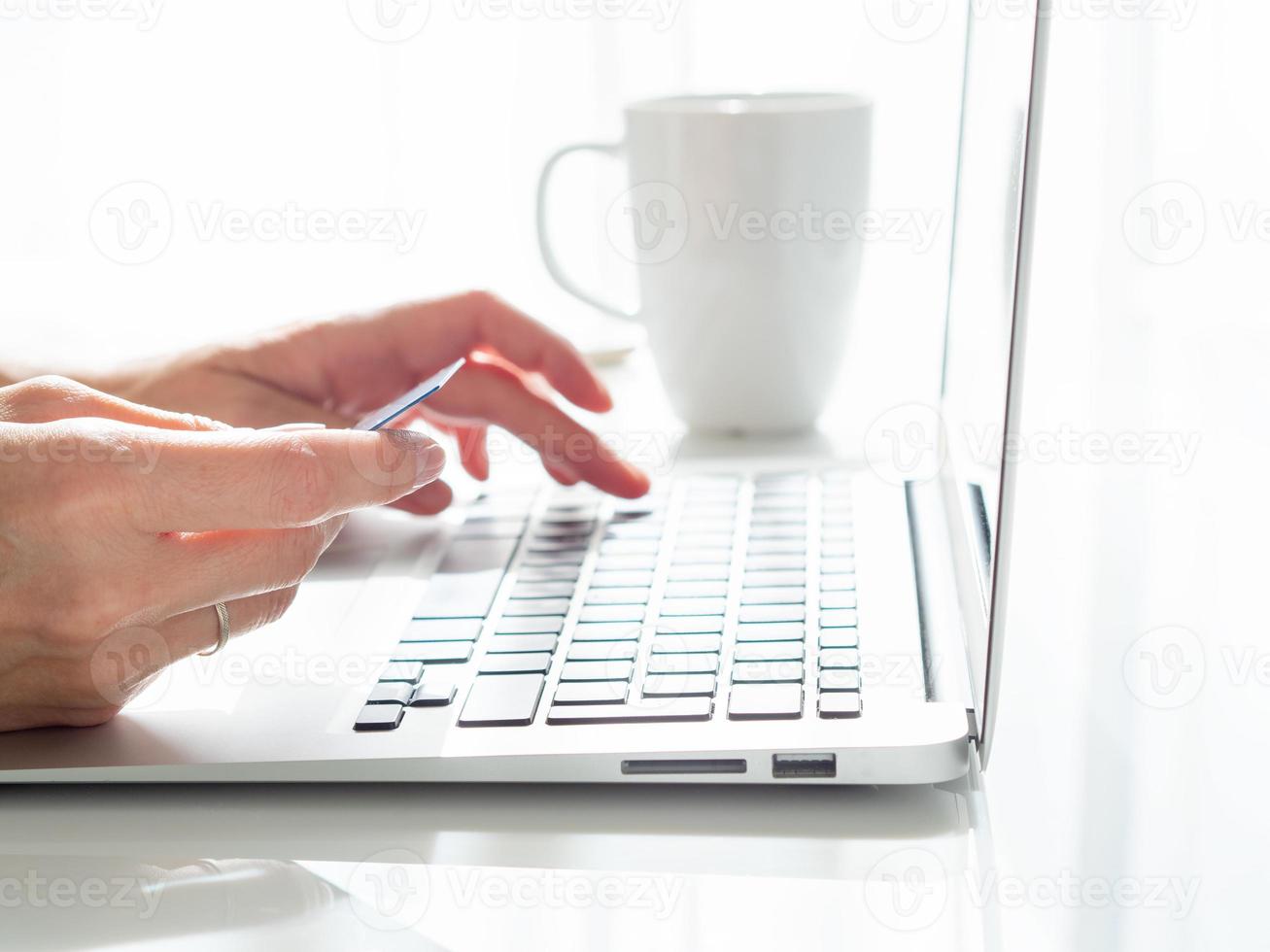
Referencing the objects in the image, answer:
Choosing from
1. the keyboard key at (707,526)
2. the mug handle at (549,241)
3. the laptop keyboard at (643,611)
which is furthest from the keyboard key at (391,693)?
the mug handle at (549,241)

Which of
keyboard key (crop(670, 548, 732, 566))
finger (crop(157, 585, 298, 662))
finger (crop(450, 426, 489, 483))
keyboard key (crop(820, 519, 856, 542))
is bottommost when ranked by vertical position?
finger (crop(450, 426, 489, 483))

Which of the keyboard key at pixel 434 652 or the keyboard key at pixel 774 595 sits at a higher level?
the keyboard key at pixel 434 652

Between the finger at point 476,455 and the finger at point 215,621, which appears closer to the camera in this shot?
the finger at point 215,621

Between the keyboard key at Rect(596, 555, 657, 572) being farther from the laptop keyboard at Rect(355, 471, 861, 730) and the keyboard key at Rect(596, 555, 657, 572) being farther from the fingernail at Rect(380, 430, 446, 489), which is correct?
the fingernail at Rect(380, 430, 446, 489)

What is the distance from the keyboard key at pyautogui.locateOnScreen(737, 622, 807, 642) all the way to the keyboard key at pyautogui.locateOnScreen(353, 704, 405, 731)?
0.43 ft

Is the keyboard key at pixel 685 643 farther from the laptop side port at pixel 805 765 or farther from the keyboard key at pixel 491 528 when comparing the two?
the keyboard key at pixel 491 528

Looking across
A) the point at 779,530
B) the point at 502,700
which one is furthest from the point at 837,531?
the point at 502,700

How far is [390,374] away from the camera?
0.74m

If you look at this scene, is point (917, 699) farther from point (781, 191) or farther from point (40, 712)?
point (781, 191)

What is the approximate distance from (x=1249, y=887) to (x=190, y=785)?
0.33 meters

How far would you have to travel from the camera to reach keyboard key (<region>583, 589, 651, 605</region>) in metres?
0.52

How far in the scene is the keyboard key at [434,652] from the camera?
469 millimetres

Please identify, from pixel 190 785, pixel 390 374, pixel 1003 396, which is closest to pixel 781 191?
pixel 390 374

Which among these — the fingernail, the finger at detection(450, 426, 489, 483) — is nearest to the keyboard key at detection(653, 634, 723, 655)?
the fingernail
